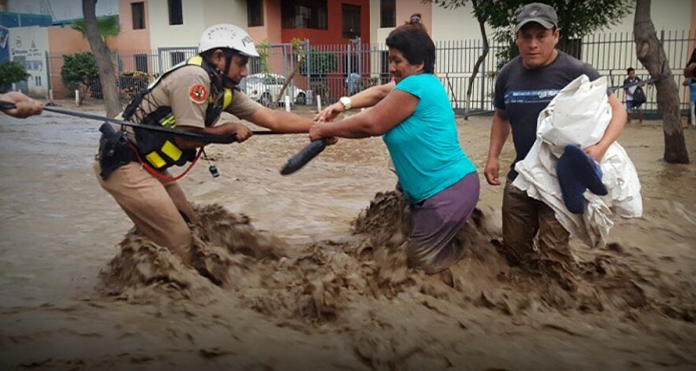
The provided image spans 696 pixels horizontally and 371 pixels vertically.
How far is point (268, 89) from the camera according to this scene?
24.7 m

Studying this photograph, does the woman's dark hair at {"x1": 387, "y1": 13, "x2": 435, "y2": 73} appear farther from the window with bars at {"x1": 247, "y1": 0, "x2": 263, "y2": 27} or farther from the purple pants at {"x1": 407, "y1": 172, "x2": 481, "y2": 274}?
the window with bars at {"x1": 247, "y1": 0, "x2": 263, "y2": 27}

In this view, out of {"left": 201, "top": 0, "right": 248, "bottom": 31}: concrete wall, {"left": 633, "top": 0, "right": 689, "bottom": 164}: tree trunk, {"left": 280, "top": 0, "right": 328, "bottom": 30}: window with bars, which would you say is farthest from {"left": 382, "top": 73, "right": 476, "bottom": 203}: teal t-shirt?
{"left": 280, "top": 0, "right": 328, "bottom": 30}: window with bars

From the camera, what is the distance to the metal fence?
64.0 feet

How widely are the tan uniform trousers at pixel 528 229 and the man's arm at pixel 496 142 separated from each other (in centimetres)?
33

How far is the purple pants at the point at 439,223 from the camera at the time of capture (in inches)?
154

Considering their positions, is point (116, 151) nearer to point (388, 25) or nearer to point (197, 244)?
point (197, 244)

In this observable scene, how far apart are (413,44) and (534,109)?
90cm

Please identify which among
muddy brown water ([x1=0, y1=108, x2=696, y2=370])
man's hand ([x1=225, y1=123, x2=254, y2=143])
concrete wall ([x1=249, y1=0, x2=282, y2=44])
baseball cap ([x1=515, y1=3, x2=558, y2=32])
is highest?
concrete wall ([x1=249, y1=0, x2=282, y2=44])

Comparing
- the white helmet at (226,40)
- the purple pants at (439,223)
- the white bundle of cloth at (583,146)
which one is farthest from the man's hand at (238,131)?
the white bundle of cloth at (583,146)

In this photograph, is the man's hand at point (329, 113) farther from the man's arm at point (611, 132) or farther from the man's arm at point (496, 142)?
the man's arm at point (611, 132)

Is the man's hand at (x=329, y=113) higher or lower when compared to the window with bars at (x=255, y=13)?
lower

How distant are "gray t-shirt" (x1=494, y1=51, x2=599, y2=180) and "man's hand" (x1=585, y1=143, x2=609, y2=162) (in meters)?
0.48

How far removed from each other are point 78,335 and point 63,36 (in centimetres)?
2852

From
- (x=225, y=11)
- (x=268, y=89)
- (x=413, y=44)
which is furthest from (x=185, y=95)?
(x=268, y=89)
